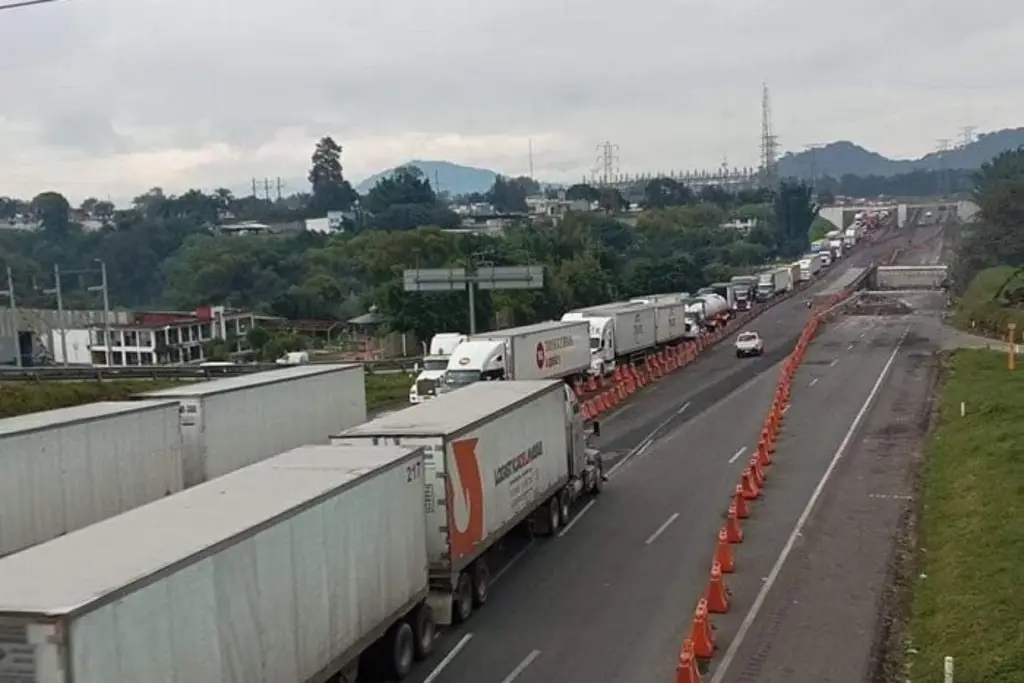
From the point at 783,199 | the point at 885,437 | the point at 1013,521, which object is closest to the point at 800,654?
the point at 1013,521

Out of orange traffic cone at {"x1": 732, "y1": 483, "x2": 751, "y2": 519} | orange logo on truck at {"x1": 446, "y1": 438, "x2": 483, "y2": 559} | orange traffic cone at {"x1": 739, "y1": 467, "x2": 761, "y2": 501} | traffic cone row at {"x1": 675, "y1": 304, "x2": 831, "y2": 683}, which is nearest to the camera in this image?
traffic cone row at {"x1": 675, "y1": 304, "x2": 831, "y2": 683}

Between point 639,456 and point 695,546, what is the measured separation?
32.4 feet

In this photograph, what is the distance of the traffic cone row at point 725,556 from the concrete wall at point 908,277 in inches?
3123

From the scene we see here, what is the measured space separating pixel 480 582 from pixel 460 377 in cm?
1864

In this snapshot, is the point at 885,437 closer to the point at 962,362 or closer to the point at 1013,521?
the point at 1013,521

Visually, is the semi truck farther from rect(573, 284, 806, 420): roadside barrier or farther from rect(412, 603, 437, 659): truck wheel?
rect(412, 603, 437, 659): truck wheel

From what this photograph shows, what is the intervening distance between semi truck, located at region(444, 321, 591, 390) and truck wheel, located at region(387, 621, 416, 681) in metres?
20.0

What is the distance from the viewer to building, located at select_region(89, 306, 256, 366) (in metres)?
76.4

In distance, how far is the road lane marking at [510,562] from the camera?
1988 centimetres

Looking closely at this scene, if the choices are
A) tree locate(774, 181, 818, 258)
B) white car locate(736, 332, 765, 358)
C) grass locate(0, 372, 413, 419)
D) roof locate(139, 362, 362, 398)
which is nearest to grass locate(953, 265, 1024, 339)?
white car locate(736, 332, 765, 358)

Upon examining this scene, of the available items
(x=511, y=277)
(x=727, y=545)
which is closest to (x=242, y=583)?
(x=727, y=545)

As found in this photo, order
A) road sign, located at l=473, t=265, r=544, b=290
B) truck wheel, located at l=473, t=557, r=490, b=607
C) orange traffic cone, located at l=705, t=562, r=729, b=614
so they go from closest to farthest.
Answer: orange traffic cone, located at l=705, t=562, r=729, b=614
truck wheel, located at l=473, t=557, r=490, b=607
road sign, located at l=473, t=265, r=544, b=290

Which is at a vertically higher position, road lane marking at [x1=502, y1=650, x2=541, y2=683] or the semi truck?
the semi truck

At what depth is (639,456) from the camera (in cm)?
3159
